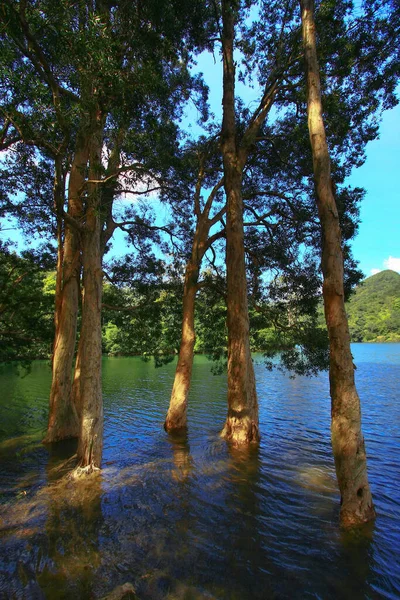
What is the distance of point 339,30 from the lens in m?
9.15

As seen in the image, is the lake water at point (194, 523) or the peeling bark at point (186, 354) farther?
the peeling bark at point (186, 354)

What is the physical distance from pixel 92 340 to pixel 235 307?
4.30 meters

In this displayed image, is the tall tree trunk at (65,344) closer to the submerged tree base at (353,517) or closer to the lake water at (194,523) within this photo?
the lake water at (194,523)

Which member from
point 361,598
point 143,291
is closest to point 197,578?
point 361,598

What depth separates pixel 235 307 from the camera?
968 centimetres

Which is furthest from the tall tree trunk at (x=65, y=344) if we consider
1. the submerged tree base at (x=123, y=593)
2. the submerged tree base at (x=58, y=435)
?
the submerged tree base at (x=123, y=593)

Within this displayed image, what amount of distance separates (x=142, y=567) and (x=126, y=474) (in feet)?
11.4

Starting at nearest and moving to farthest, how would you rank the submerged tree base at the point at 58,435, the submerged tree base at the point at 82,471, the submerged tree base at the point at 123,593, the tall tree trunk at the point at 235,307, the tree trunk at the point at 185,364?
the submerged tree base at the point at 123,593, the submerged tree base at the point at 82,471, the tall tree trunk at the point at 235,307, the submerged tree base at the point at 58,435, the tree trunk at the point at 185,364

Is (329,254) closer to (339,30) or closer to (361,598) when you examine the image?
(361,598)

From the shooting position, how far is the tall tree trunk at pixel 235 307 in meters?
9.54

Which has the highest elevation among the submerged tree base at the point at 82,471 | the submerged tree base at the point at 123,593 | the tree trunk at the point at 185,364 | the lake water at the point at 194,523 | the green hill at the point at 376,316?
the green hill at the point at 376,316

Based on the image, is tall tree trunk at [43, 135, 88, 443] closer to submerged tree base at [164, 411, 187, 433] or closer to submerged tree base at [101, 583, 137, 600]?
submerged tree base at [164, 411, 187, 433]

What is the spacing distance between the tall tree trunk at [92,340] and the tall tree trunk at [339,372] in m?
4.15

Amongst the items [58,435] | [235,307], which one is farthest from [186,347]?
[58,435]
